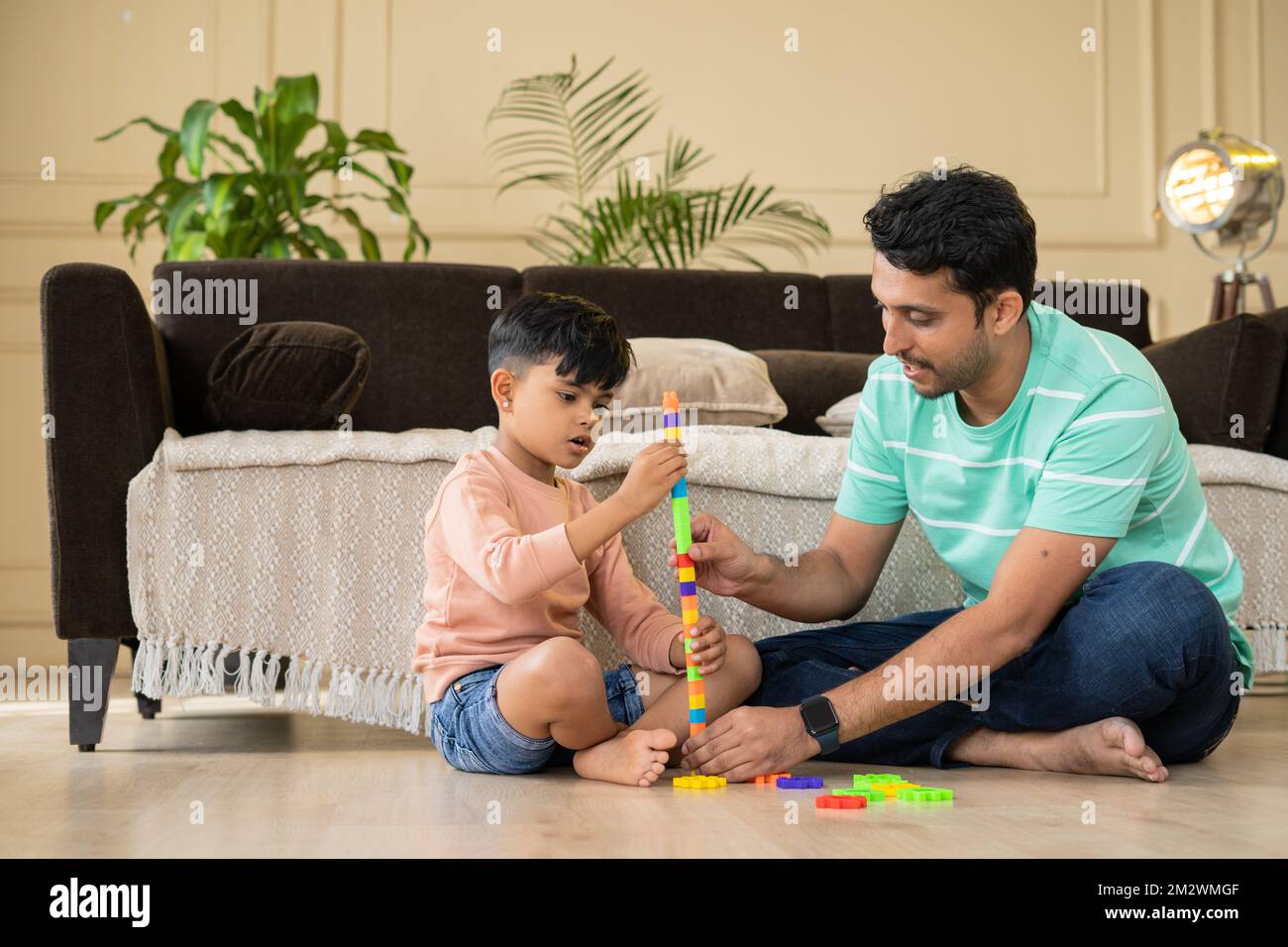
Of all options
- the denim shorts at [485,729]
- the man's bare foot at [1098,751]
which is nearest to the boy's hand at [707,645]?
the denim shorts at [485,729]

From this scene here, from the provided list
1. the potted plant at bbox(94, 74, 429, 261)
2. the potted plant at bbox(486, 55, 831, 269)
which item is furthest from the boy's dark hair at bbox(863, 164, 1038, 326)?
the potted plant at bbox(486, 55, 831, 269)

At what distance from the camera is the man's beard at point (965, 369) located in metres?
1.38

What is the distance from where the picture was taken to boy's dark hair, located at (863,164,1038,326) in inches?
53.4

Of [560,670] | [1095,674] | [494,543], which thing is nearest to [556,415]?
[494,543]

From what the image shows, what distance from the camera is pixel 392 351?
248 cm

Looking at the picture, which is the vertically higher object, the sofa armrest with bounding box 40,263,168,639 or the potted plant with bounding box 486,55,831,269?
the potted plant with bounding box 486,55,831,269

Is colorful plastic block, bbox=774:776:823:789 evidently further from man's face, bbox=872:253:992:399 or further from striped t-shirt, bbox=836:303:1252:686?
man's face, bbox=872:253:992:399

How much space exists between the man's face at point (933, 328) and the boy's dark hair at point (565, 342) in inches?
12.9

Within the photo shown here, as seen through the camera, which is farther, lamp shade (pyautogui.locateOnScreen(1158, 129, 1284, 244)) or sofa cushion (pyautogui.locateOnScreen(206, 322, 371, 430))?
lamp shade (pyautogui.locateOnScreen(1158, 129, 1284, 244))

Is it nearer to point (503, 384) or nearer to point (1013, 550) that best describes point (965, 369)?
point (1013, 550)

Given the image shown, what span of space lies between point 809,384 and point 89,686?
4.26ft
